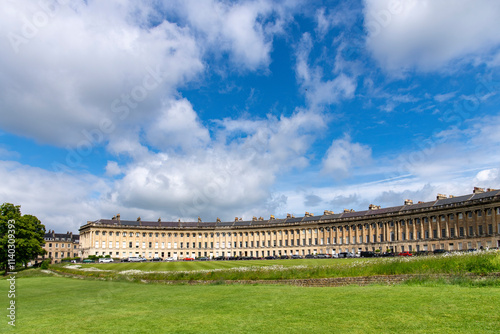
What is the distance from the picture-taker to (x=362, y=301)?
12.5 m

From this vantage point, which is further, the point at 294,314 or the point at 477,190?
the point at 477,190

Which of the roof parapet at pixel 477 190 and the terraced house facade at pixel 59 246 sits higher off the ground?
the roof parapet at pixel 477 190

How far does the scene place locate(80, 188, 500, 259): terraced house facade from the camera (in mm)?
77875

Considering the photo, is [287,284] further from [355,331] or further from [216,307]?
[355,331]

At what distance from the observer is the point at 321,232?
113 meters

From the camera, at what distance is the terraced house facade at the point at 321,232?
77875 millimetres

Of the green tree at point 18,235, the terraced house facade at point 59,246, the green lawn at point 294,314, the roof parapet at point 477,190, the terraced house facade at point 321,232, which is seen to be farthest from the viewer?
the terraced house facade at point 59,246

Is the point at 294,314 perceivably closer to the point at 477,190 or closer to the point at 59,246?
the point at 477,190

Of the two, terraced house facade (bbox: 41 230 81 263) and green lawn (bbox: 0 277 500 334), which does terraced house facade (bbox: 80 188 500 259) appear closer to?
terraced house facade (bbox: 41 230 81 263)

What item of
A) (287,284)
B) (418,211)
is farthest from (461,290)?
(418,211)

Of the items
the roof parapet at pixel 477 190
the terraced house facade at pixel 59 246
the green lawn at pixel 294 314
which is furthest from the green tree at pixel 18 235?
the roof parapet at pixel 477 190

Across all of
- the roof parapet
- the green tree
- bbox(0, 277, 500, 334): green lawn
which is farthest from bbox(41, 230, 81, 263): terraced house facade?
bbox(0, 277, 500, 334): green lawn

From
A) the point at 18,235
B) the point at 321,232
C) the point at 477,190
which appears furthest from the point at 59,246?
the point at 477,190

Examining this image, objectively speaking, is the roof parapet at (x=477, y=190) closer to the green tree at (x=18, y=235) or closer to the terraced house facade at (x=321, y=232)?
the terraced house facade at (x=321, y=232)
